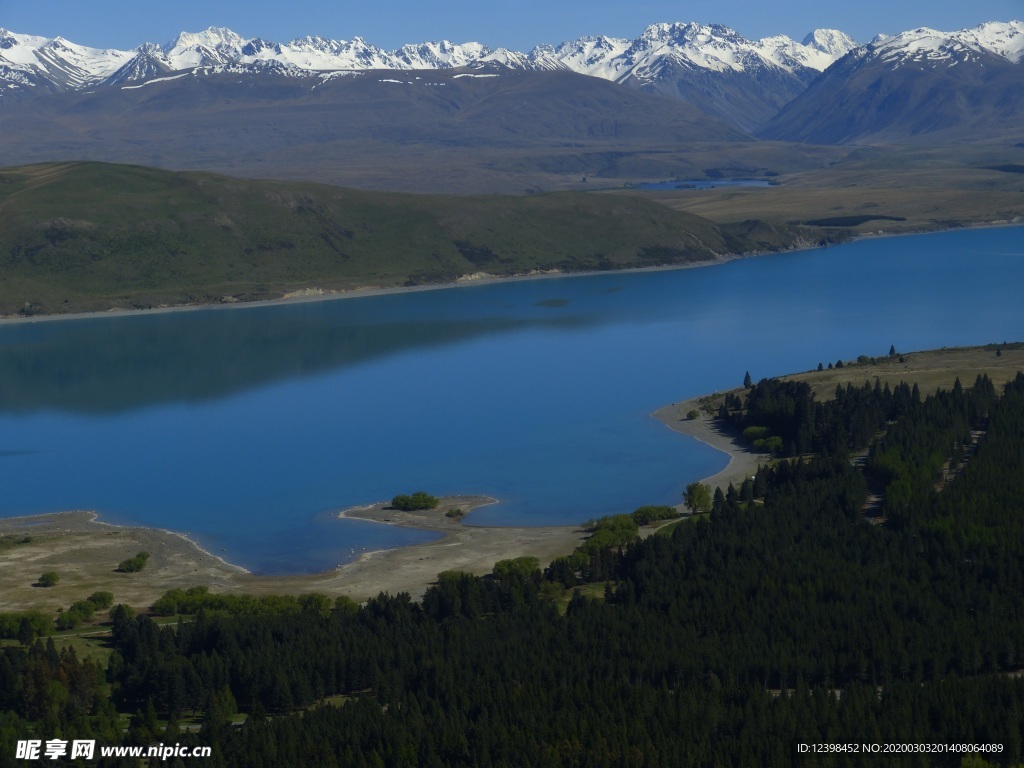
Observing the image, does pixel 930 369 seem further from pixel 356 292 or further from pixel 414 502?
pixel 356 292

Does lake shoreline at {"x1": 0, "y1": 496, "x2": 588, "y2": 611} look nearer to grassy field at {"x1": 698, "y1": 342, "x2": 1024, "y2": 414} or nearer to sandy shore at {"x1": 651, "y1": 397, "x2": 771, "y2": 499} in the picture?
sandy shore at {"x1": 651, "y1": 397, "x2": 771, "y2": 499}

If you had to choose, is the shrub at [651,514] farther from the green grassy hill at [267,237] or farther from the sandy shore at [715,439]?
the green grassy hill at [267,237]

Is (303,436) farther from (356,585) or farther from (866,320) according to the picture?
(866,320)

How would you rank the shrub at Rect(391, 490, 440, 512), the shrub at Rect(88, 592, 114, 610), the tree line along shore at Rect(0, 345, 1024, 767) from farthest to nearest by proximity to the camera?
the shrub at Rect(391, 490, 440, 512) → the shrub at Rect(88, 592, 114, 610) → the tree line along shore at Rect(0, 345, 1024, 767)

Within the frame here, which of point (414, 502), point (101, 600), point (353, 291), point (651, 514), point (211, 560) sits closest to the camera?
point (101, 600)

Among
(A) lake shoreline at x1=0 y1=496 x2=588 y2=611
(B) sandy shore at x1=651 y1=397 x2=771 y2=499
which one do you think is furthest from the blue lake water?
(A) lake shoreline at x1=0 y1=496 x2=588 y2=611

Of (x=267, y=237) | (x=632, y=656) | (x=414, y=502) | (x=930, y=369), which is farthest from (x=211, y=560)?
(x=267, y=237)

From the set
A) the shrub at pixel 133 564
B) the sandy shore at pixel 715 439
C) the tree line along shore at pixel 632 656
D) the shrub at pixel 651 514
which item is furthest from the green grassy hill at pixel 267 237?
the tree line along shore at pixel 632 656
